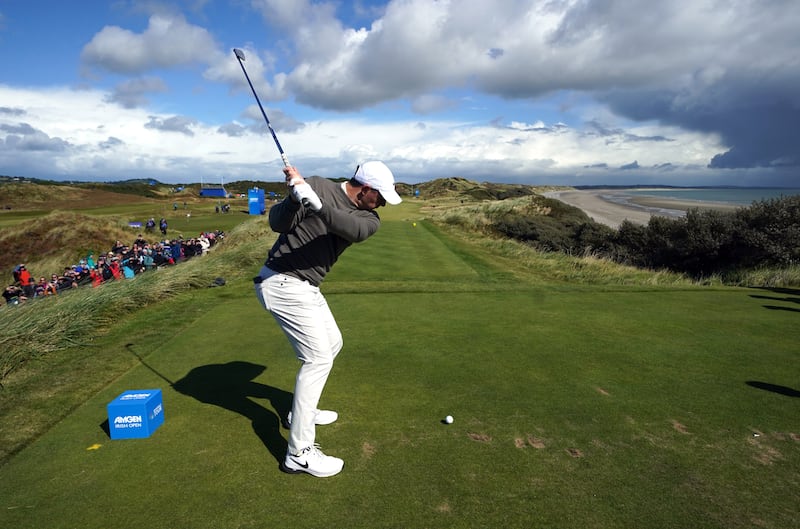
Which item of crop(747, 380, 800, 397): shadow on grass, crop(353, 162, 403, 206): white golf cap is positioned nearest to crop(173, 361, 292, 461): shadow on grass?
crop(353, 162, 403, 206): white golf cap

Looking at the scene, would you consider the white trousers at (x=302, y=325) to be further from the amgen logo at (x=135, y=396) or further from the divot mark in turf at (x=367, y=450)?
the amgen logo at (x=135, y=396)

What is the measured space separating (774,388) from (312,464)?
212 inches

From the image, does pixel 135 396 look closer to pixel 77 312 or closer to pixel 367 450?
pixel 367 450

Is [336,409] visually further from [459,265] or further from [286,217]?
[459,265]

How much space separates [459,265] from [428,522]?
1542 centimetres

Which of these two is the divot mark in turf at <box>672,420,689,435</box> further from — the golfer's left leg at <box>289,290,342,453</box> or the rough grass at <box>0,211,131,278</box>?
the rough grass at <box>0,211,131,278</box>

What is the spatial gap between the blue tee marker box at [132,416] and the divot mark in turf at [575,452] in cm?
385

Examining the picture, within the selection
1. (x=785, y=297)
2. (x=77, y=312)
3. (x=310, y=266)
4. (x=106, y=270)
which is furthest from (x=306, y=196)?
(x=106, y=270)

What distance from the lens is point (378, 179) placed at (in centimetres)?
402

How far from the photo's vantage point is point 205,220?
5066 centimetres

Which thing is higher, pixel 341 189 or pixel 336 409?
pixel 341 189

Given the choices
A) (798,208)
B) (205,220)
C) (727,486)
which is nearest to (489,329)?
(727,486)

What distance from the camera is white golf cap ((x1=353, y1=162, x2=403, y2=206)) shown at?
4.02 metres

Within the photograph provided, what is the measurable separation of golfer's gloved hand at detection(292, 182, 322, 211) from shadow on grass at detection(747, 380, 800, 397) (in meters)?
5.55
